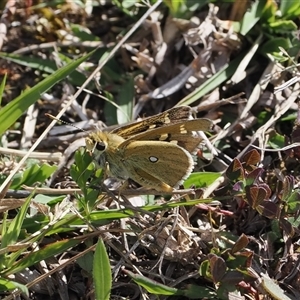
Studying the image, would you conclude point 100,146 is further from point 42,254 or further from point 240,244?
point 240,244

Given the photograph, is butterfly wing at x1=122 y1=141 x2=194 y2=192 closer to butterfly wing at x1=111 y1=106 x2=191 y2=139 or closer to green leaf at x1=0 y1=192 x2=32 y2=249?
butterfly wing at x1=111 y1=106 x2=191 y2=139

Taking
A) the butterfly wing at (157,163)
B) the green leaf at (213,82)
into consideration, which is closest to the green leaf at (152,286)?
the butterfly wing at (157,163)

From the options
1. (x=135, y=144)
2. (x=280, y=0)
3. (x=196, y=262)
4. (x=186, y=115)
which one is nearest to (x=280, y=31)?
(x=280, y=0)

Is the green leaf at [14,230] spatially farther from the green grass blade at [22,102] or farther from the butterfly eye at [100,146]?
the green grass blade at [22,102]

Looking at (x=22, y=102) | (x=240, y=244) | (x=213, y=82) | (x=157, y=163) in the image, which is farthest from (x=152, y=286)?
(x=213, y=82)

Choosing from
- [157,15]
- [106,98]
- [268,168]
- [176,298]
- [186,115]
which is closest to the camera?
[176,298]

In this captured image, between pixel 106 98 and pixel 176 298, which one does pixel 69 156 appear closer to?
pixel 106 98
